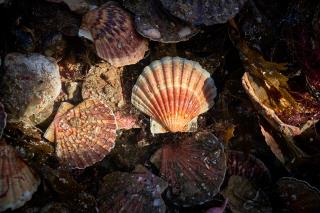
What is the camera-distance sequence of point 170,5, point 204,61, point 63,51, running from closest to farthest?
point 170,5
point 63,51
point 204,61

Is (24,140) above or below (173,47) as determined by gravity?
below

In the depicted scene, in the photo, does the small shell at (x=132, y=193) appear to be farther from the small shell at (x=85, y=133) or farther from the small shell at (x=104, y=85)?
the small shell at (x=104, y=85)

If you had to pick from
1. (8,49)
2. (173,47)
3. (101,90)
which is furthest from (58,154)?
(173,47)

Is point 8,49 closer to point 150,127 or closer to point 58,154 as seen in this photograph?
point 58,154

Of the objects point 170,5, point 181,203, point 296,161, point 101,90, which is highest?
point 170,5

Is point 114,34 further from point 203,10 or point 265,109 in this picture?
point 265,109

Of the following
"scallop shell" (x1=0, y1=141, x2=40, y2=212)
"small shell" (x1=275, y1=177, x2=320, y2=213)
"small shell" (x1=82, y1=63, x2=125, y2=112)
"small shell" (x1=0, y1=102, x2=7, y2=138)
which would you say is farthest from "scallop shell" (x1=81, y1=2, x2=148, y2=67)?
"small shell" (x1=275, y1=177, x2=320, y2=213)

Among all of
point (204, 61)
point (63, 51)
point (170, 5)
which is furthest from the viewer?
point (204, 61)

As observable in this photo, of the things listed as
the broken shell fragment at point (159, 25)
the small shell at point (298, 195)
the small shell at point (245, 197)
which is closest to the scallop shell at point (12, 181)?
the broken shell fragment at point (159, 25)
